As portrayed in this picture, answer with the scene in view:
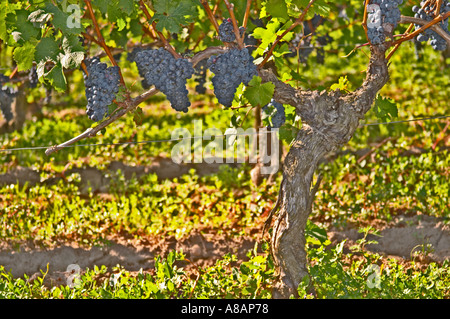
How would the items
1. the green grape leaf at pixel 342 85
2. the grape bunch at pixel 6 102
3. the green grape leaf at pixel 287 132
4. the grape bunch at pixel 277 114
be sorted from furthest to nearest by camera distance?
the grape bunch at pixel 6 102
the grape bunch at pixel 277 114
the green grape leaf at pixel 287 132
the green grape leaf at pixel 342 85

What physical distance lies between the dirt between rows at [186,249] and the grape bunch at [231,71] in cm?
180

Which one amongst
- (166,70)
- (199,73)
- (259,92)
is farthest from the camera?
(199,73)

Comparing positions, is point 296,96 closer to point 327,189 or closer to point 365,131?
point 327,189

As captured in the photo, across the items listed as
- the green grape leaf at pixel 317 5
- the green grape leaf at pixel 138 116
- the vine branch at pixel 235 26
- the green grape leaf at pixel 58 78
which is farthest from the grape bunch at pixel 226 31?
the green grape leaf at pixel 58 78

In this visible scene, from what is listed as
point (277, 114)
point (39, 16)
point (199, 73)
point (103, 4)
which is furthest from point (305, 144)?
point (199, 73)

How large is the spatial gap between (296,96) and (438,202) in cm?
215

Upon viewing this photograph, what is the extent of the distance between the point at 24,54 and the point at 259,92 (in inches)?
56.6

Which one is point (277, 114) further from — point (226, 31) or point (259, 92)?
point (226, 31)

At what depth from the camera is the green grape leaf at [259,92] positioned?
3811 millimetres

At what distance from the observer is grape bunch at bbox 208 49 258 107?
3.66 metres

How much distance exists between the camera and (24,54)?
12.7 ft

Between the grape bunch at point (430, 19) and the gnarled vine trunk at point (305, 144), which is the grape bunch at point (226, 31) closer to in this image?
the gnarled vine trunk at point (305, 144)
